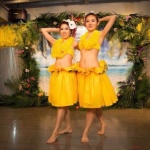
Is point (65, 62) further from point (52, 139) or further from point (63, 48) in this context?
point (52, 139)

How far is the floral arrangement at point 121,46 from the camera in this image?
186 inches

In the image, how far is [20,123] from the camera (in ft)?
11.2

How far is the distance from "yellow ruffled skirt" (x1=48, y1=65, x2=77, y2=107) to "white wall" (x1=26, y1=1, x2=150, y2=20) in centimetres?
304

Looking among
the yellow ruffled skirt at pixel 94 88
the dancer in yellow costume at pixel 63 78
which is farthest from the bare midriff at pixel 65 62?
the yellow ruffled skirt at pixel 94 88

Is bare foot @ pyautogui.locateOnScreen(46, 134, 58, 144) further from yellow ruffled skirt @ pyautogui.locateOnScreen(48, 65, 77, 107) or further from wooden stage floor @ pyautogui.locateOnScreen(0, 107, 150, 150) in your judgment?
yellow ruffled skirt @ pyautogui.locateOnScreen(48, 65, 77, 107)

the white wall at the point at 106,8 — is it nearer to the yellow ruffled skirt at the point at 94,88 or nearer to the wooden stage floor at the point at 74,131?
the wooden stage floor at the point at 74,131

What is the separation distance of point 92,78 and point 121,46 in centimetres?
261

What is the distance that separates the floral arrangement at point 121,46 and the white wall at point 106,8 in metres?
0.32

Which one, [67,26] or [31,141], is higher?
[67,26]

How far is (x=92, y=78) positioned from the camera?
8.17 feet

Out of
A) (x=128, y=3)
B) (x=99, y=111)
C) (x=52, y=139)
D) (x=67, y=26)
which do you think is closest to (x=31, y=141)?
(x=52, y=139)

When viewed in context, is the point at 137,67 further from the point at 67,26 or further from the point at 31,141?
the point at 31,141

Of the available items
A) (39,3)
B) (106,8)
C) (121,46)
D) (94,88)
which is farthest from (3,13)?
(94,88)

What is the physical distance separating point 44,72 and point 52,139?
9.15 ft
